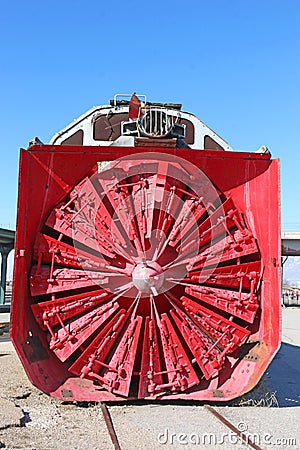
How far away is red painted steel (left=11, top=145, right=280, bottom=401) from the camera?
5008 millimetres

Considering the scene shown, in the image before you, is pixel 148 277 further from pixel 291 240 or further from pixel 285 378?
pixel 291 240

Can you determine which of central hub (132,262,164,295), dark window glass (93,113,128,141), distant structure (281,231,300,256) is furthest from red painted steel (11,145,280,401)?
distant structure (281,231,300,256)

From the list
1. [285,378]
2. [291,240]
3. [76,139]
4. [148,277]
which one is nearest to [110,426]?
[148,277]

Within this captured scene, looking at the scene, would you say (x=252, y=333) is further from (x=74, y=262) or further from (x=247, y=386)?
(x=74, y=262)

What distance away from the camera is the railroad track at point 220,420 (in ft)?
13.2

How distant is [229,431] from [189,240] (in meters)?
1.79

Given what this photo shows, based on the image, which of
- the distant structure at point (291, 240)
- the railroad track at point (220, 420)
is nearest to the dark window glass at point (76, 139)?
the railroad track at point (220, 420)

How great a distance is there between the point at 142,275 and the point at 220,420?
147cm

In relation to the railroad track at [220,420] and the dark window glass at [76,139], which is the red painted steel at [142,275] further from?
the dark window glass at [76,139]

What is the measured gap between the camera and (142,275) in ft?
16.0

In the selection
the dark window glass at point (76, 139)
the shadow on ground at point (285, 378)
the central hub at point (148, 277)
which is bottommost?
the shadow on ground at point (285, 378)

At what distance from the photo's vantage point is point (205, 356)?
198 inches

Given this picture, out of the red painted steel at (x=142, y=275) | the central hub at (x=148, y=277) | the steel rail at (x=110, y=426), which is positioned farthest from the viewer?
the red painted steel at (x=142, y=275)

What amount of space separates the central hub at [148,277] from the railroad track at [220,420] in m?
1.17
